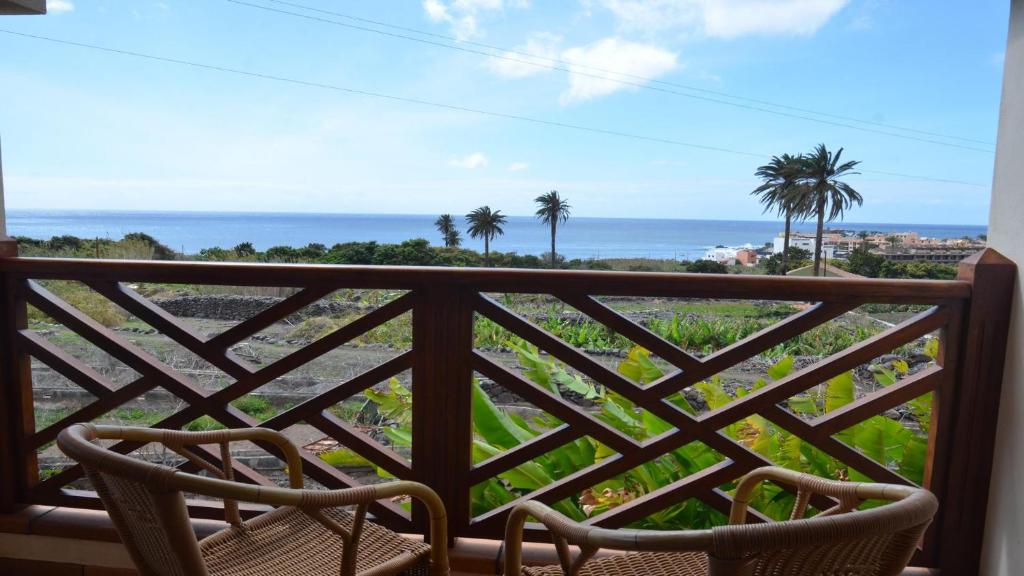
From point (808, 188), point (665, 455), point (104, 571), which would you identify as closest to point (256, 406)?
point (104, 571)

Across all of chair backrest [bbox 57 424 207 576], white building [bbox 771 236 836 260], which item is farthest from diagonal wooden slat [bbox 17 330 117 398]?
white building [bbox 771 236 836 260]

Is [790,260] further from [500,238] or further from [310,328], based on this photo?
[310,328]

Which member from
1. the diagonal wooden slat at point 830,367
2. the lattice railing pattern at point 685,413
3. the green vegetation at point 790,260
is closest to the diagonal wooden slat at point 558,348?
the lattice railing pattern at point 685,413

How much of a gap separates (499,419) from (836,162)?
33.0ft

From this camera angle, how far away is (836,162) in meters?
10.5

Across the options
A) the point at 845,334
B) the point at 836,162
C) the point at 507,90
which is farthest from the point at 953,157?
the point at 845,334

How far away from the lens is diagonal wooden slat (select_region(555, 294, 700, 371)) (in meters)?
1.73

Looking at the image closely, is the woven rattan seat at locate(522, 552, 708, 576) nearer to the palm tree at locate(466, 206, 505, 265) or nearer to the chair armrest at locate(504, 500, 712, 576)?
the chair armrest at locate(504, 500, 712, 576)

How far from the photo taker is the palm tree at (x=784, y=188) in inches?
410

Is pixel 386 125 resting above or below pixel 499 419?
above

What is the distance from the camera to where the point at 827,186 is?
34.1 ft

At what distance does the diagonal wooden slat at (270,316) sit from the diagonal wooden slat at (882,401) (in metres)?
1.38

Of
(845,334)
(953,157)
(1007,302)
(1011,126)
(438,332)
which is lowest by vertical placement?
(845,334)

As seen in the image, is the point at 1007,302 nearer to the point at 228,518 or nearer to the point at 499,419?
the point at 499,419
